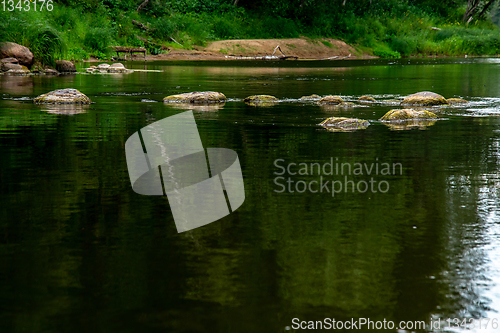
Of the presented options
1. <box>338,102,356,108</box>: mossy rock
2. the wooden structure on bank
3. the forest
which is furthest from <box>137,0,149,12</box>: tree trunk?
<box>338,102,356,108</box>: mossy rock

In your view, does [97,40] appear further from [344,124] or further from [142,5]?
[344,124]

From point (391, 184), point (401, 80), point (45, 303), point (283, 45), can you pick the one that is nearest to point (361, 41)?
point (283, 45)

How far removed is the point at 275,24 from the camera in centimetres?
5881

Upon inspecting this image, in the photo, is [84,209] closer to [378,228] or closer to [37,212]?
[37,212]

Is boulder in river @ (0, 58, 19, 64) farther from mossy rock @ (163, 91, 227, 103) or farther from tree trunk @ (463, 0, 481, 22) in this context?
tree trunk @ (463, 0, 481, 22)

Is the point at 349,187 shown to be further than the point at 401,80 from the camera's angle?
No

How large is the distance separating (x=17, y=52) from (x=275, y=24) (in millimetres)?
32901

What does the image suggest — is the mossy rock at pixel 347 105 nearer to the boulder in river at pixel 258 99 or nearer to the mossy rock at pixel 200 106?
the boulder in river at pixel 258 99

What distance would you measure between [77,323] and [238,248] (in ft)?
5.49

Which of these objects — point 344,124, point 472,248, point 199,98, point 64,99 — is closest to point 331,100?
point 199,98

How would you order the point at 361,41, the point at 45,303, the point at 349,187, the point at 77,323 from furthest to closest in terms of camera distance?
1. the point at 361,41
2. the point at 349,187
3. the point at 45,303
4. the point at 77,323

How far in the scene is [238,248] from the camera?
5184 millimetres

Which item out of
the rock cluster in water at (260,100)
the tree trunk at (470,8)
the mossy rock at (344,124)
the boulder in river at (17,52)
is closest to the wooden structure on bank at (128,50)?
the boulder in river at (17,52)

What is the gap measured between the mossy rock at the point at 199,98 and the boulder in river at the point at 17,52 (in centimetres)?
1493
